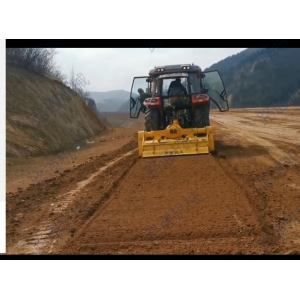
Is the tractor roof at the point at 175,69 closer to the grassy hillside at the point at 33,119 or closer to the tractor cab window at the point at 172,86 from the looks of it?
the tractor cab window at the point at 172,86

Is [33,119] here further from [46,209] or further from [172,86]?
[46,209]

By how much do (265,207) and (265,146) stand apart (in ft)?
22.0

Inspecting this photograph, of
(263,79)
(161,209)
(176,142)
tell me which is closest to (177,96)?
(176,142)

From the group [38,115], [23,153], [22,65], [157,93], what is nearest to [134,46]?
[157,93]

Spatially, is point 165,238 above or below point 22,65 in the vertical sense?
below

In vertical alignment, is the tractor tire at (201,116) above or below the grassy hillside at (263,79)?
below

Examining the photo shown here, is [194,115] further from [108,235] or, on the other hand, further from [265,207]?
[108,235]

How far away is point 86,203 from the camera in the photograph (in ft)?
21.8

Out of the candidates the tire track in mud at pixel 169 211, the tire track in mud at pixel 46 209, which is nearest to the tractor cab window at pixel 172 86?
the tire track in mud at pixel 46 209

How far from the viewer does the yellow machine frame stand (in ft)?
32.0

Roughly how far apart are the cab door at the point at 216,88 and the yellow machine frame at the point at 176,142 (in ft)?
3.51

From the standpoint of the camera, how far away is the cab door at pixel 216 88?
10.4 metres

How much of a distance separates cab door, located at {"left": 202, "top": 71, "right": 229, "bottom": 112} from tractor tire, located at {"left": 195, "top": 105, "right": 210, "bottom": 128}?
42cm

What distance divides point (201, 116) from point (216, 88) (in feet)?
2.92
